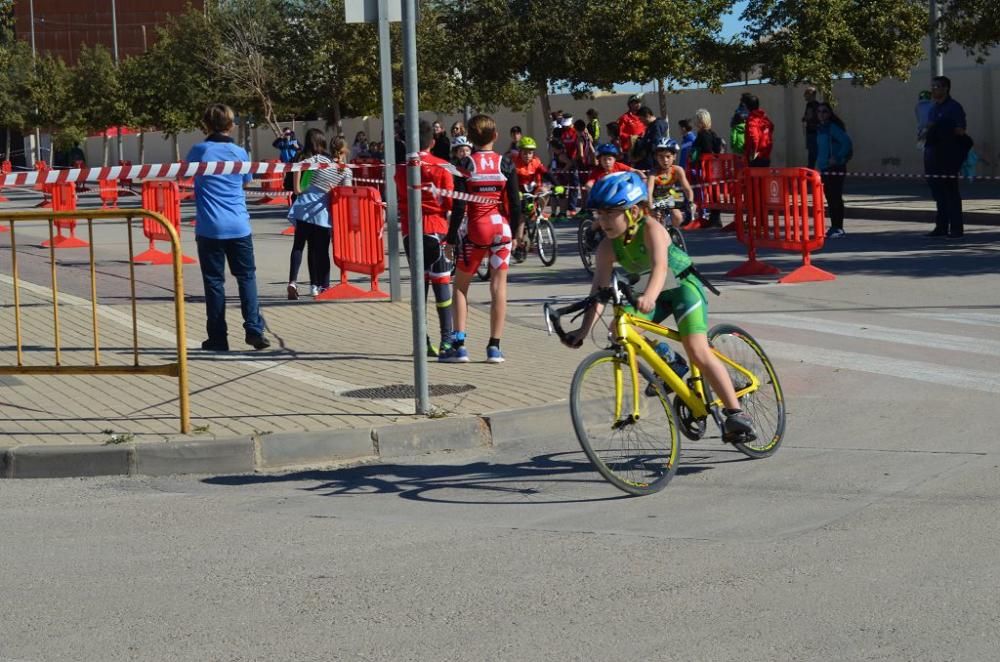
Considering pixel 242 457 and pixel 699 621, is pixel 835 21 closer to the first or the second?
pixel 242 457

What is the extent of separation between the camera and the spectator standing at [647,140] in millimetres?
23031

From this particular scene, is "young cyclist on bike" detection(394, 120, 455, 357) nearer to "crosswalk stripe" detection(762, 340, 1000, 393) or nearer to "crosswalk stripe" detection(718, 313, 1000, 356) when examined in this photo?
"crosswalk stripe" detection(762, 340, 1000, 393)

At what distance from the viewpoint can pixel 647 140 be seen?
2342 cm

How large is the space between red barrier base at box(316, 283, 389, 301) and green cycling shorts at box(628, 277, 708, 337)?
7.74 metres

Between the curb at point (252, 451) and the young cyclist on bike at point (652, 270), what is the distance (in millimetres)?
1516

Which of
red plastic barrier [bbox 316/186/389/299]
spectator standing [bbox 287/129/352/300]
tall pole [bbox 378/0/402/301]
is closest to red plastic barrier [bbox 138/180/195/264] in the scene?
spectator standing [bbox 287/129/352/300]

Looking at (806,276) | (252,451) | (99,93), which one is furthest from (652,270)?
(99,93)

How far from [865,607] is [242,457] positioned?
3850mm

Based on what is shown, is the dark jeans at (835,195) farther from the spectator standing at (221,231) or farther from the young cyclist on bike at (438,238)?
the spectator standing at (221,231)

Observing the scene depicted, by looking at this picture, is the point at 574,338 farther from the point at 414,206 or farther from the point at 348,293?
the point at 348,293

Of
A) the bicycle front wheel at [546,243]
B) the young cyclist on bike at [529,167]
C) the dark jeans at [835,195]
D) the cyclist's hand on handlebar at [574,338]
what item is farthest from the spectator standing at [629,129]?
the cyclist's hand on handlebar at [574,338]

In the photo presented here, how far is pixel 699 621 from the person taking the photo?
5.17 m

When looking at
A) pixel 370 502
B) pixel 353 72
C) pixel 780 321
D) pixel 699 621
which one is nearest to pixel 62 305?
pixel 780 321

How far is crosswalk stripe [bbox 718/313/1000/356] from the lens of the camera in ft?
37.0
